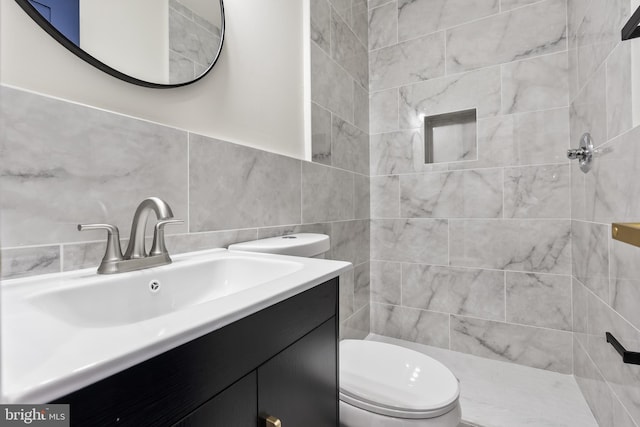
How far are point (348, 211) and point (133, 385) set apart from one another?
1574 mm

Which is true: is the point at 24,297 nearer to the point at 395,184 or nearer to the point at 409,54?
the point at 395,184

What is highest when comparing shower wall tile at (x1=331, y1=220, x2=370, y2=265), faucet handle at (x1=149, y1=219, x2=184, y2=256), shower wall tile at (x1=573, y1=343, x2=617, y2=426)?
faucet handle at (x1=149, y1=219, x2=184, y2=256)

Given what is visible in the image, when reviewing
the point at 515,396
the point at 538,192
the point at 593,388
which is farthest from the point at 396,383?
the point at 538,192

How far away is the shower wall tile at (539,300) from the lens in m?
1.62

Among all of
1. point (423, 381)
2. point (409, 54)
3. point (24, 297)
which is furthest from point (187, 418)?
point (409, 54)

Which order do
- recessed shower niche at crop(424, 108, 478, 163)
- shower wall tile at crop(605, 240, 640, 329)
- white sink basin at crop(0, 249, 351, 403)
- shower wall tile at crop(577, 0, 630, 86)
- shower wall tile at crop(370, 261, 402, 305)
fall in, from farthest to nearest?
shower wall tile at crop(370, 261, 402, 305) → recessed shower niche at crop(424, 108, 478, 163) → shower wall tile at crop(577, 0, 630, 86) → shower wall tile at crop(605, 240, 640, 329) → white sink basin at crop(0, 249, 351, 403)

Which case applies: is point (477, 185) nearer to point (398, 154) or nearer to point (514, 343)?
point (398, 154)

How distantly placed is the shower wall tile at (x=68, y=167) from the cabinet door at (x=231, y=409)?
1.61ft

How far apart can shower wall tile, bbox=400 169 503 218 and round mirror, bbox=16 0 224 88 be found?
56.4 inches

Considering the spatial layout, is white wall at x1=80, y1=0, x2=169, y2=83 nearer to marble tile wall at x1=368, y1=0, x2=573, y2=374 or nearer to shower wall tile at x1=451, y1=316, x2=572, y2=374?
marble tile wall at x1=368, y1=0, x2=573, y2=374

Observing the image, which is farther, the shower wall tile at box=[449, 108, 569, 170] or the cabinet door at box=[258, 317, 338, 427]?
the shower wall tile at box=[449, 108, 569, 170]

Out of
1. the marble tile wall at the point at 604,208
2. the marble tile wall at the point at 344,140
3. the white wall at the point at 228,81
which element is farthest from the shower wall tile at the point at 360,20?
the marble tile wall at the point at 604,208

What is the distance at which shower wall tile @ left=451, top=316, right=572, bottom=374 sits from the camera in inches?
64.1

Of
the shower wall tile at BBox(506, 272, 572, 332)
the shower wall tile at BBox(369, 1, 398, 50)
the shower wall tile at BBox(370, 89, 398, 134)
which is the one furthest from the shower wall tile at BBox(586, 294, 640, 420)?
the shower wall tile at BBox(369, 1, 398, 50)
